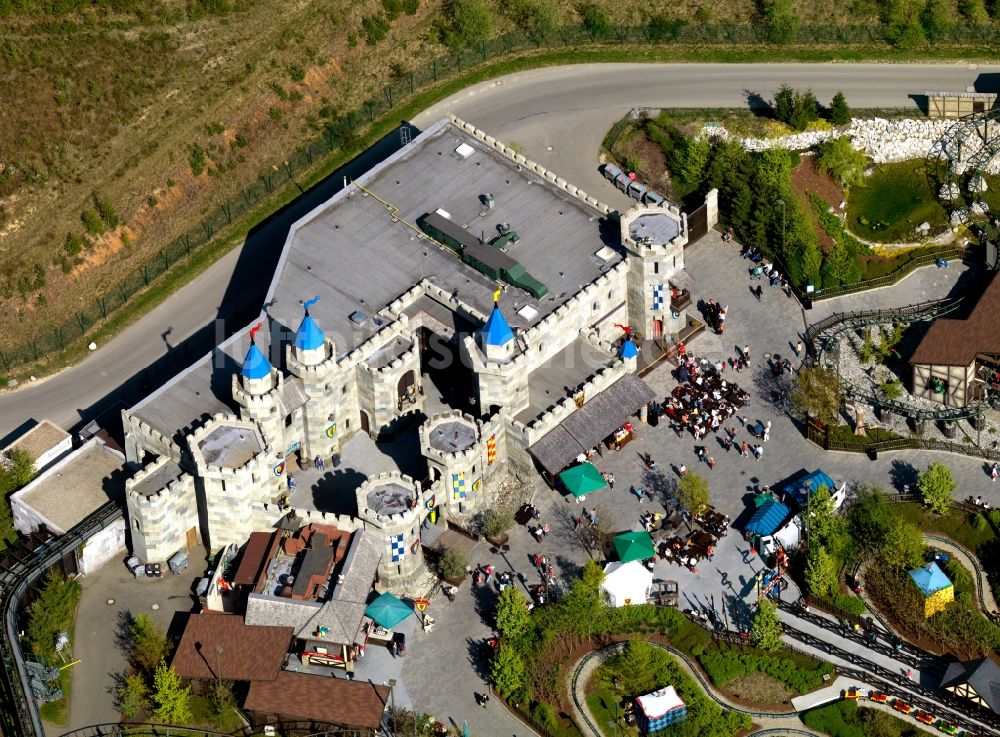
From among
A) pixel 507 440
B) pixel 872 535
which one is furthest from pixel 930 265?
pixel 507 440

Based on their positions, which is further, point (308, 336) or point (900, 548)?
point (308, 336)

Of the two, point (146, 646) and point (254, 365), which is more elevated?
point (254, 365)

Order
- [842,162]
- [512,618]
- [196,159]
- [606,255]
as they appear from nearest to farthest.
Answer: [512,618]
[606,255]
[842,162]
[196,159]

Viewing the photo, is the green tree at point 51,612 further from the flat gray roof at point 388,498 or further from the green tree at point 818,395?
the green tree at point 818,395

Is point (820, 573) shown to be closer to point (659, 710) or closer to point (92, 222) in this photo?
point (659, 710)

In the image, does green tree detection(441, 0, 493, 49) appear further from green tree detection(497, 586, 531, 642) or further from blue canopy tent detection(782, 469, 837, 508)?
green tree detection(497, 586, 531, 642)

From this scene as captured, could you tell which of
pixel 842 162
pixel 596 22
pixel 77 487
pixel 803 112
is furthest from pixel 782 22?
pixel 77 487

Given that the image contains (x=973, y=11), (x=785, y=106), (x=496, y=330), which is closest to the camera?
(x=496, y=330)
